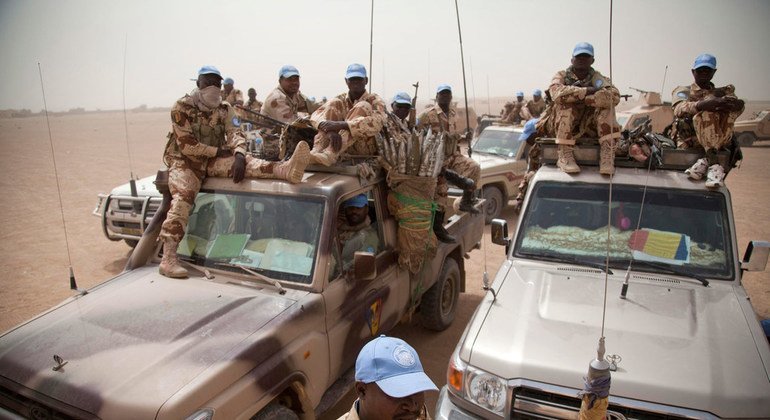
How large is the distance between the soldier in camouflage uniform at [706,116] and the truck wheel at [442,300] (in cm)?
245

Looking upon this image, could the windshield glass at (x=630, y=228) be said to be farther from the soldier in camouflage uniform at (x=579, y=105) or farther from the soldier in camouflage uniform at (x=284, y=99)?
the soldier in camouflage uniform at (x=284, y=99)

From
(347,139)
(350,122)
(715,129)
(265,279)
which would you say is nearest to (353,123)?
(350,122)

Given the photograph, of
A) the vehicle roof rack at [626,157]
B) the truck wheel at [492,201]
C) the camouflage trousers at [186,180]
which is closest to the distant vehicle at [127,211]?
the camouflage trousers at [186,180]

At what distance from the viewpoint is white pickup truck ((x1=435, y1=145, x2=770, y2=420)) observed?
2.51 m

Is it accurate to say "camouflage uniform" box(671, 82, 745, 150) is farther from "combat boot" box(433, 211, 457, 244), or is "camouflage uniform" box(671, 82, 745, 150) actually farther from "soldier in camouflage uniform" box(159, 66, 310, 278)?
"soldier in camouflage uniform" box(159, 66, 310, 278)

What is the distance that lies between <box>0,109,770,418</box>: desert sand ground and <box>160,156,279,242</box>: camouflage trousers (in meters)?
1.22

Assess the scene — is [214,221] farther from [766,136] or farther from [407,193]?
[766,136]

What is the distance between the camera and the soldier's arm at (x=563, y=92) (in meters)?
4.69

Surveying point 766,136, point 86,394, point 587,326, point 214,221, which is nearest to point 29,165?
point 214,221

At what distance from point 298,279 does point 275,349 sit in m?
0.59

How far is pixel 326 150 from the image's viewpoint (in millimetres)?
4109

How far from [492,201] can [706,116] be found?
18.5 feet

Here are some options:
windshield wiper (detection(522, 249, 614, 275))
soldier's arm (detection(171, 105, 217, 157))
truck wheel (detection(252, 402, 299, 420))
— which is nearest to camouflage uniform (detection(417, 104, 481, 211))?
windshield wiper (detection(522, 249, 614, 275))

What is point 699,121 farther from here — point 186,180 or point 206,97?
point 186,180
